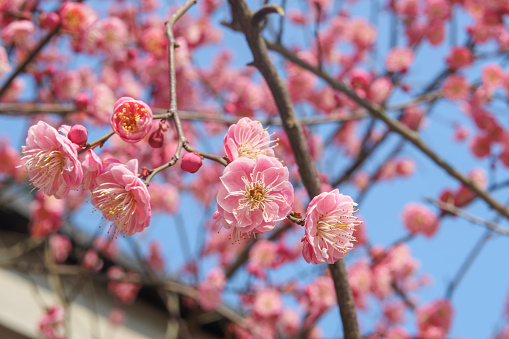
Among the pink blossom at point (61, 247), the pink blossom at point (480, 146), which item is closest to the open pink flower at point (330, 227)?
the pink blossom at point (61, 247)

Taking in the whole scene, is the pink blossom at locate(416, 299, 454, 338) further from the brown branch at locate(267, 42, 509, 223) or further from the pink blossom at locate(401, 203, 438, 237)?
the brown branch at locate(267, 42, 509, 223)

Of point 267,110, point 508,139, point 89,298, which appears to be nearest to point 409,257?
point 508,139

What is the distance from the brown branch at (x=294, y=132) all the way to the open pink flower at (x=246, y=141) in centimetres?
24

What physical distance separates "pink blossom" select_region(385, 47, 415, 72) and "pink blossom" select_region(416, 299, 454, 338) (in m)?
2.09

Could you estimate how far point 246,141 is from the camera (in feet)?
3.96

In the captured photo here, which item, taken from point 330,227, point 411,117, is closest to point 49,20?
point 330,227

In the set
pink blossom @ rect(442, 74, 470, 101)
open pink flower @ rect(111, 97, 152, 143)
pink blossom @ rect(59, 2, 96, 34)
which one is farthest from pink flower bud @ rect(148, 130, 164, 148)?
pink blossom @ rect(442, 74, 470, 101)

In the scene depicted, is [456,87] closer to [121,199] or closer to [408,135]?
[408,135]

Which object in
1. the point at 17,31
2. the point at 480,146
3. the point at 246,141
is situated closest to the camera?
the point at 246,141

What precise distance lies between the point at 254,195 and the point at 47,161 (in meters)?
0.55

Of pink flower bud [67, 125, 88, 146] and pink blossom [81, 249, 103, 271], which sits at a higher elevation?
pink blossom [81, 249, 103, 271]

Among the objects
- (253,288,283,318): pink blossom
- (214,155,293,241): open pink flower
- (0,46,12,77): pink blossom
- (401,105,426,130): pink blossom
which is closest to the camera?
(214,155,293,241): open pink flower

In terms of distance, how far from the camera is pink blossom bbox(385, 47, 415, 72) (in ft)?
12.2

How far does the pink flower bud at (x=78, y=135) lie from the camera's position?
1.12 metres
